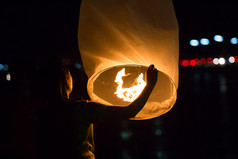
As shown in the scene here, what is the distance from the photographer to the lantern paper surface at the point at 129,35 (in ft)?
5.71

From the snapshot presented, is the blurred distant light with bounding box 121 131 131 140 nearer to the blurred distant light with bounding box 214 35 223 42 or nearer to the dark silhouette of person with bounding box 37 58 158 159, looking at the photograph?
the dark silhouette of person with bounding box 37 58 158 159

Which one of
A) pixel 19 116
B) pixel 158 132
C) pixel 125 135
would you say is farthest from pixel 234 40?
pixel 19 116

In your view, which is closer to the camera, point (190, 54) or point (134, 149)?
point (134, 149)

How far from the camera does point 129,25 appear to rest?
172 cm

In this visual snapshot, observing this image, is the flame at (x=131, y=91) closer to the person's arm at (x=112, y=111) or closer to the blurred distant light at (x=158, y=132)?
the person's arm at (x=112, y=111)

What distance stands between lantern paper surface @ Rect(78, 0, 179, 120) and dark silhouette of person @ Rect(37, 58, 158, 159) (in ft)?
0.59

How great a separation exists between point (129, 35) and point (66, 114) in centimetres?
69

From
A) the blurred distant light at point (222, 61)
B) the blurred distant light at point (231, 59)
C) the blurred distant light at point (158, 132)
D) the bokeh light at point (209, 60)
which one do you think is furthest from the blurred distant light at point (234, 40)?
the blurred distant light at point (158, 132)

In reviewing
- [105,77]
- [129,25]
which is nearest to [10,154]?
[105,77]

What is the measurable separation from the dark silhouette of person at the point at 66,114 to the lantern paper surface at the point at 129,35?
18 cm

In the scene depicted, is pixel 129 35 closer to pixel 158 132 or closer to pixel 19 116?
pixel 19 116

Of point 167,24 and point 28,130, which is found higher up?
point 167,24

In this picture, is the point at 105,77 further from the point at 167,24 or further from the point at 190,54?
the point at 190,54

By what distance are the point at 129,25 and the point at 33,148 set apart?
133 centimetres
